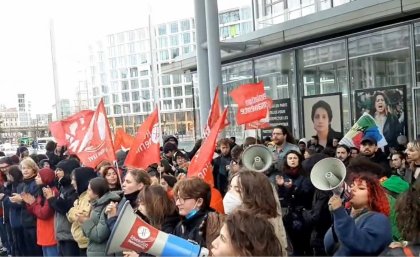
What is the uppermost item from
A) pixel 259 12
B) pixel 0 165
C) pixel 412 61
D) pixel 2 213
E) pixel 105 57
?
pixel 105 57

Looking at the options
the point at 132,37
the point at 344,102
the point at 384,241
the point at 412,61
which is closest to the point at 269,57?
the point at 344,102

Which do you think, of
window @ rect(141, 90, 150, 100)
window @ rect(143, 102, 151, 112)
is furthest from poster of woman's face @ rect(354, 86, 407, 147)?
window @ rect(141, 90, 150, 100)

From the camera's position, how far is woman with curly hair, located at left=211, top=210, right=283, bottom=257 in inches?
94.7

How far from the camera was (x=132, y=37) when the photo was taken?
400ft

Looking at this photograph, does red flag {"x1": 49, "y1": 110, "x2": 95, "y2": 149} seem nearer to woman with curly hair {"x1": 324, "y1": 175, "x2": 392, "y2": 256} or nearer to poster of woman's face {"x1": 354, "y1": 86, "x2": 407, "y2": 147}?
woman with curly hair {"x1": 324, "y1": 175, "x2": 392, "y2": 256}

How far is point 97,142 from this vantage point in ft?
23.0

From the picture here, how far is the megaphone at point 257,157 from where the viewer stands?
6.09 metres

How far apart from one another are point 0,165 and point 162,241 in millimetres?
8088

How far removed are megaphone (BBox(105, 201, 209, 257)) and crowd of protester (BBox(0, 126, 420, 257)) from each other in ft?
0.50

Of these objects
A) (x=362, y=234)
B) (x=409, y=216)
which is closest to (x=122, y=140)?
(x=409, y=216)

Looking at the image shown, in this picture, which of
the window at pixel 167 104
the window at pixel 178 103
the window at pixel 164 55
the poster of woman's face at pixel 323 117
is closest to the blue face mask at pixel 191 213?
the poster of woman's face at pixel 323 117

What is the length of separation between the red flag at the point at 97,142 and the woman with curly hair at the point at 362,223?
3876 millimetres

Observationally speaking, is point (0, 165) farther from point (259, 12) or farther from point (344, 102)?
point (259, 12)

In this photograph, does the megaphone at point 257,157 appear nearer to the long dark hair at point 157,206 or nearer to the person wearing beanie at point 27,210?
the long dark hair at point 157,206
